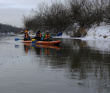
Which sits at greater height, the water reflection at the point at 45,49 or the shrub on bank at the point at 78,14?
the shrub on bank at the point at 78,14

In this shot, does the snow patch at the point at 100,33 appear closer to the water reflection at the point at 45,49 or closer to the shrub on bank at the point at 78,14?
the shrub on bank at the point at 78,14

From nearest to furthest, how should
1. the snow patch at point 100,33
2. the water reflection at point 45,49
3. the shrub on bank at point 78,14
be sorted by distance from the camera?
1. the water reflection at point 45,49
2. the snow patch at point 100,33
3. the shrub on bank at point 78,14

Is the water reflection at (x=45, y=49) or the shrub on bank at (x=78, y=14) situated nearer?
the water reflection at (x=45, y=49)

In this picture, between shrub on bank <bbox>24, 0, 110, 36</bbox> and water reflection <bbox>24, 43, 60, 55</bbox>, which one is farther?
shrub on bank <bbox>24, 0, 110, 36</bbox>

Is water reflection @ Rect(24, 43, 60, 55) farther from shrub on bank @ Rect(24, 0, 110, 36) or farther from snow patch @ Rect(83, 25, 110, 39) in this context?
shrub on bank @ Rect(24, 0, 110, 36)

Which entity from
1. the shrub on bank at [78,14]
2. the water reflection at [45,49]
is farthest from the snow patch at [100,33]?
the water reflection at [45,49]

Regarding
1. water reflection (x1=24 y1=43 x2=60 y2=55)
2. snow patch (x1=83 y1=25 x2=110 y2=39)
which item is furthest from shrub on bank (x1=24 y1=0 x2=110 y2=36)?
water reflection (x1=24 y1=43 x2=60 y2=55)

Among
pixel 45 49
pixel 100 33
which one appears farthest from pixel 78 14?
pixel 45 49

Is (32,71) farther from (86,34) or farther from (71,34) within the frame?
(71,34)

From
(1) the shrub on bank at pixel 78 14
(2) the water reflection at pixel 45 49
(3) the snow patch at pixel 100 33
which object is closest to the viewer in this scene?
(2) the water reflection at pixel 45 49

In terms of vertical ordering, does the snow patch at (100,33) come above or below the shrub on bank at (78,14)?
below

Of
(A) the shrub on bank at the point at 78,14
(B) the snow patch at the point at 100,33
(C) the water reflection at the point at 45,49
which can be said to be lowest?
(C) the water reflection at the point at 45,49

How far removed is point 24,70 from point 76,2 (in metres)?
42.2

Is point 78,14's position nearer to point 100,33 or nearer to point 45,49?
point 100,33
